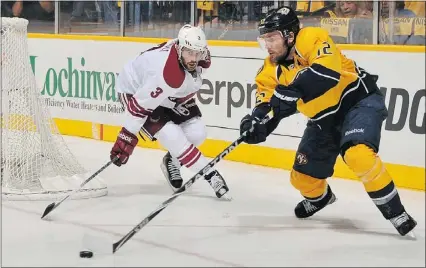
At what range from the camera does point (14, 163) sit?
152 inches

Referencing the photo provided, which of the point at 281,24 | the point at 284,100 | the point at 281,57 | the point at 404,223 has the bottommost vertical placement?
the point at 404,223

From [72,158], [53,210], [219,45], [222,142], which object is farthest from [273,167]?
[53,210]

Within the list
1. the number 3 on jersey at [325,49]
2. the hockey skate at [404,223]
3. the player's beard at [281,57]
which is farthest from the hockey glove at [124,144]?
the hockey skate at [404,223]

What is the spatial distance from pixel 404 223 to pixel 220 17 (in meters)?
2.51

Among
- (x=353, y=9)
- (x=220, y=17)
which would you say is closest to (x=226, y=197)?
(x=353, y=9)

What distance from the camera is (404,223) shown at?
2926 mm

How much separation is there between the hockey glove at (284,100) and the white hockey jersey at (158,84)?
737 millimetres

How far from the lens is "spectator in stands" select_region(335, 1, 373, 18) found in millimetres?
4379

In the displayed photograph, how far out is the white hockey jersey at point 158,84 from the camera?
3598 millimetres

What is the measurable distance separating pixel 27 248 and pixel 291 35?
1.10 metres

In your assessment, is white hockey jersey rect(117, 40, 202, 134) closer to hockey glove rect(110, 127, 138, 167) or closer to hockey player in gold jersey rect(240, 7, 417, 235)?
hockey glove rect(110, 127, 138, 167)

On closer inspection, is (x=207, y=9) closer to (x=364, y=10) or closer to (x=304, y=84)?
(x=364, y=10)

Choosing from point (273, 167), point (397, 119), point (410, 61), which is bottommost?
point (273, 167)

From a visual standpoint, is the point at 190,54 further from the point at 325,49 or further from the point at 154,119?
the point at 325,49
